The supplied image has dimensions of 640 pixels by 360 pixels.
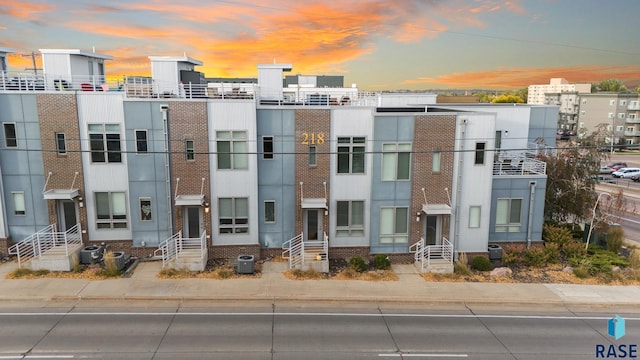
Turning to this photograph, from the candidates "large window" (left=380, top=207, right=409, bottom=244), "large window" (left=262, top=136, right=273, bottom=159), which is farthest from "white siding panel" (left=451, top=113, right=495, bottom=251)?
"large window" (left=262, top=136, right=273, bottom=159)

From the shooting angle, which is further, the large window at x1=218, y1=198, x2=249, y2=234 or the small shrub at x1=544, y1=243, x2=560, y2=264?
the small shrub at x1=544, y1=243, x2=560, y2=264

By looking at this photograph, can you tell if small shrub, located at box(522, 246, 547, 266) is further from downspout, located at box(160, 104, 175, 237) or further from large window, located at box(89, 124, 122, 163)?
large window, located at box(89, 124, 122, 163)

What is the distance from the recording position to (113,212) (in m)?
21.9

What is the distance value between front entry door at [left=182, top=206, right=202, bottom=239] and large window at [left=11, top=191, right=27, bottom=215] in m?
7.87

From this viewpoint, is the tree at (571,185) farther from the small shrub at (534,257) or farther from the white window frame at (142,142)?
the white window frame at (142,142)

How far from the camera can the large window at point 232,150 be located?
70.0 ft

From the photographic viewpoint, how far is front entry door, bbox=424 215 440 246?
73.9 ft

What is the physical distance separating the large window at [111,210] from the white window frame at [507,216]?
1937 cm

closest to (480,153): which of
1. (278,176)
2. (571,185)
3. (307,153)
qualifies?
(571,185)

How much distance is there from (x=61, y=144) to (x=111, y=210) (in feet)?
12.9

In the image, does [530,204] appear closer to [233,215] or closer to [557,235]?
[557,235]

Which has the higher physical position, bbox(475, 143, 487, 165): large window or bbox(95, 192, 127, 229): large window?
bbox(475, 143, 487, 165): large window

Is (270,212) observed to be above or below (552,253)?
above

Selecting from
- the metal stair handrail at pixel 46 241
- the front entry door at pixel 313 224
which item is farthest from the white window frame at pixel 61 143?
the front entry door at pixel 313 224
